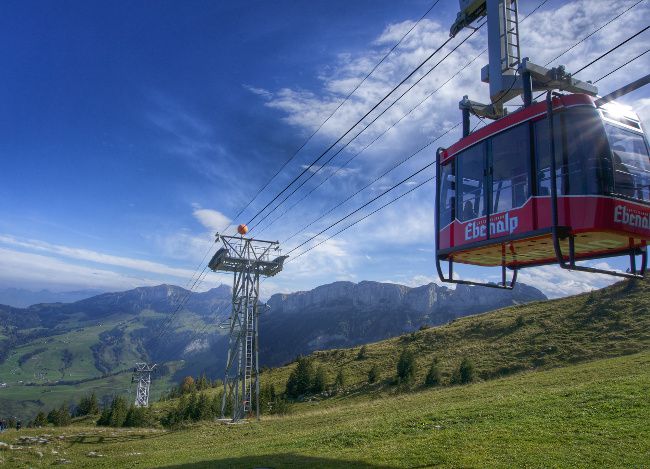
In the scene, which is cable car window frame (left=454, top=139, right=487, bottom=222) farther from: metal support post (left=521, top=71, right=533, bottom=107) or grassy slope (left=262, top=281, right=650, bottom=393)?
grassy slope (left=262, top=281, right=650, bottom=393)

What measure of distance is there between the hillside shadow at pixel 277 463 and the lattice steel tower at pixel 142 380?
71.0m

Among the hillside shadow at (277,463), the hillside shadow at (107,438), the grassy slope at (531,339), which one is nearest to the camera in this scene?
the hillside shadow at (277,463)

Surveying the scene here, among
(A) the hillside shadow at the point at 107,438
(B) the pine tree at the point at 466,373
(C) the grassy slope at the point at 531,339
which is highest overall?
(C) the grassy slope at the point at 531,339

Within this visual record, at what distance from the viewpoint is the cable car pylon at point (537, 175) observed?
10.6 m

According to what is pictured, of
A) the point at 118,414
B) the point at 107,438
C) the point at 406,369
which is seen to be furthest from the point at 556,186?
the point at 118,414

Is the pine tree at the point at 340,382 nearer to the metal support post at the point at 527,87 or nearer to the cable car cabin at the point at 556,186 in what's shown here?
the cable car cabin at the point at 556,186

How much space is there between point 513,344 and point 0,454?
5176 centimetres

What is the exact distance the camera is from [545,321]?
6262 cm

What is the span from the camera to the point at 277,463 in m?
18.0

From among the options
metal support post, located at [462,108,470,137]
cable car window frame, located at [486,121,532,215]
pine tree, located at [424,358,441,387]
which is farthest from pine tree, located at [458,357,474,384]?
cable car window frame, located at [486,121,532,215]

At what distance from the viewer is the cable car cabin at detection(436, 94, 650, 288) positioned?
10.5m

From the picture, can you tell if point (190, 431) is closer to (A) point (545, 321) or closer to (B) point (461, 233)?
(B) point (461, 233)

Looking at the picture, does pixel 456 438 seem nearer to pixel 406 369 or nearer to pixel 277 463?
pixel 277 463

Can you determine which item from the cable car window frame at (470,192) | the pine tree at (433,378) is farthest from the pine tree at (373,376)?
the cable car window frame at (470,192)
